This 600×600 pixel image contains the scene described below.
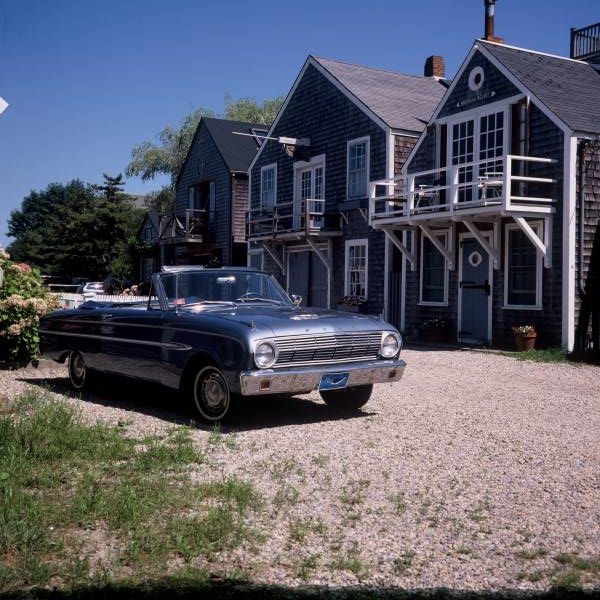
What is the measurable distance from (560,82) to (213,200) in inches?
710

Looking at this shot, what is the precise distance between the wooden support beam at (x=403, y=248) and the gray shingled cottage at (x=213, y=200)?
462 inches

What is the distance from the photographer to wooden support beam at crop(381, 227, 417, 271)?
19453mm

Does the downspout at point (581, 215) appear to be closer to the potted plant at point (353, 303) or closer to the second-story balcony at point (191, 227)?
the potted plant at point (353, 303)

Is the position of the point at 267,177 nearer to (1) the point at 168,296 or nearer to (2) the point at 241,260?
(2) the point at 241,260

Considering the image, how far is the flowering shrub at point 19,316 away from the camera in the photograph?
459 inches

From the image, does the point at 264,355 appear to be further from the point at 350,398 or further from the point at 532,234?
the point at 532,234

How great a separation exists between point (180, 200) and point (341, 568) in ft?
108

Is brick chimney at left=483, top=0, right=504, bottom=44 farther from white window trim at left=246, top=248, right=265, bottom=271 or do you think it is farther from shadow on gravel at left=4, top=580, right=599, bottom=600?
shadow on gravel at left=4, top=580, right=599, bottom=600

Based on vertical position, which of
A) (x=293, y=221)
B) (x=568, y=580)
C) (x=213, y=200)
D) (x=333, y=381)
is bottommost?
(x=568, y=580)

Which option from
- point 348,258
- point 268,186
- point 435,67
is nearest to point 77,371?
point 348,258

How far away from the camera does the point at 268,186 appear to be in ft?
89.1

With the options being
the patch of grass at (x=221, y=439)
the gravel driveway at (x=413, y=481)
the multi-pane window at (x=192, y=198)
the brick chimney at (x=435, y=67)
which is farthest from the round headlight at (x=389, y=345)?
the multi-pane window at (x=192, y=198)

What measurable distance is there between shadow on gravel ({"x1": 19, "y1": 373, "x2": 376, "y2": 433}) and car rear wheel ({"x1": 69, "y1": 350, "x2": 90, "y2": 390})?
108 millimetres

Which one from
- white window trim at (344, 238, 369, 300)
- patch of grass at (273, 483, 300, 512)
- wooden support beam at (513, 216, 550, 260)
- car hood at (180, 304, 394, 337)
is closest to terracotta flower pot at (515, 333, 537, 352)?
wooden support beam at (513, 216, 550, 260)
